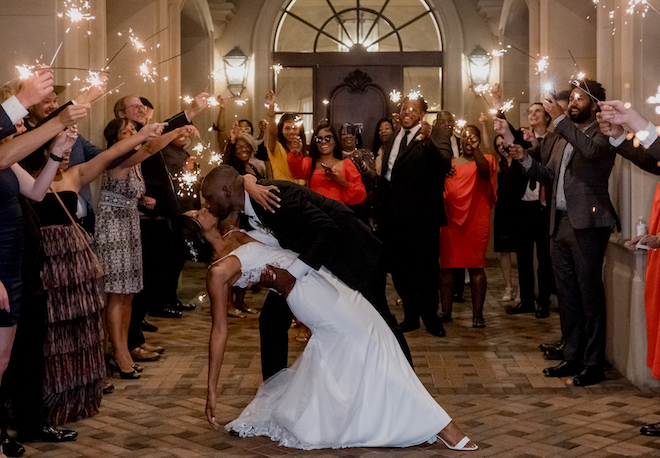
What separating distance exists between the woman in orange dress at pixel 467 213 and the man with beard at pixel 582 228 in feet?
5.89

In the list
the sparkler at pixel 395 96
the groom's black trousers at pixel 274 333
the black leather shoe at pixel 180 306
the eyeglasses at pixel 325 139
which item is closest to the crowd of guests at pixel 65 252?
the groom's black trousers at pixel 274 333

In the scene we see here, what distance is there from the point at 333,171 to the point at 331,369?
2689mm

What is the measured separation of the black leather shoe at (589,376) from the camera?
5.26 m

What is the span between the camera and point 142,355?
6090 millimetres

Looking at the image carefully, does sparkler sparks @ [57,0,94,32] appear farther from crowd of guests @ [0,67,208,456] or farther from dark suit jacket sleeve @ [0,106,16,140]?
dark suit jacket sleeve @ [0,106,16,140]

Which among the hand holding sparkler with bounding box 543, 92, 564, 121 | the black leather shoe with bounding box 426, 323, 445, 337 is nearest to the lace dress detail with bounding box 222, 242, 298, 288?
the hand holding sparkler with bounding box 543, 92, 564, 121

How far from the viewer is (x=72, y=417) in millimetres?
4578

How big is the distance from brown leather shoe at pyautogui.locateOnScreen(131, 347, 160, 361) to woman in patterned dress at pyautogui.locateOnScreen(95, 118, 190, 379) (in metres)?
0.43

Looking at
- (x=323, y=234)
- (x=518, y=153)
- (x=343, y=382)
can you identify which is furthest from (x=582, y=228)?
(x=343, y=382)

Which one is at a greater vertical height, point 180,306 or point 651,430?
point 180,306

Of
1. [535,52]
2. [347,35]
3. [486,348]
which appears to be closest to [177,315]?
[486,348]

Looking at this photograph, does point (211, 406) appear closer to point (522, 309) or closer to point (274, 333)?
point (274, 333)

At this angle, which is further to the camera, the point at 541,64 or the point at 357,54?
the point at 357,54

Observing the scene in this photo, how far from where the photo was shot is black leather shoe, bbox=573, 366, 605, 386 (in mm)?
5258
